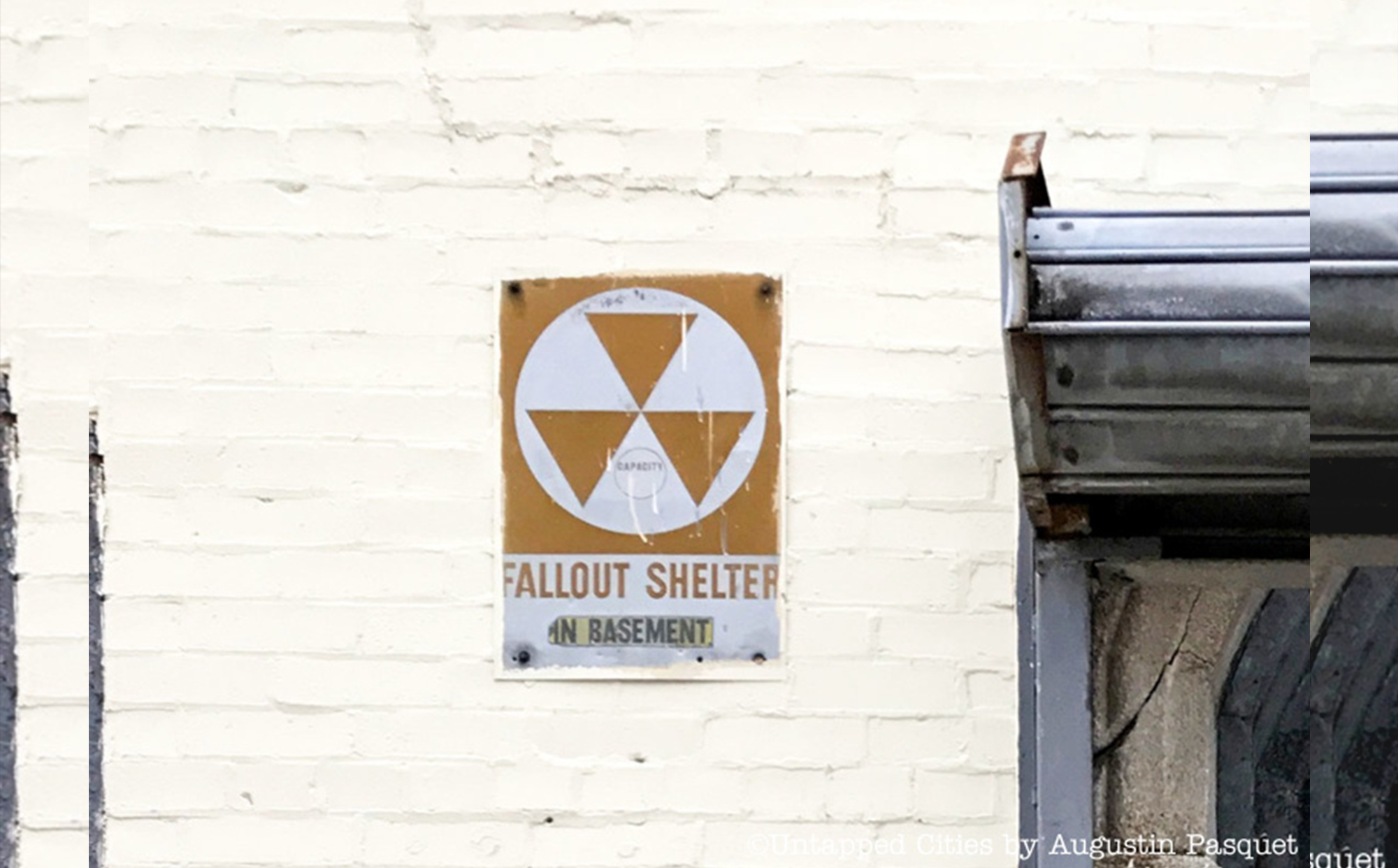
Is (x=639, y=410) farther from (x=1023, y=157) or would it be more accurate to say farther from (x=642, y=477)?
(x=1023, y=157)

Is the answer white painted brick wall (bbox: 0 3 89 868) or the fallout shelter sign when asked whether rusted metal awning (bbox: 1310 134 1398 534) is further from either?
white painted brick wall (bbox: 0 3 89 868)

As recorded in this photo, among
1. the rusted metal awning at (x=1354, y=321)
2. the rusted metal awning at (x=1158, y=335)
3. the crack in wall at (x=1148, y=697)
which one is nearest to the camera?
the rusted metal awning at (x=1354, y=321)

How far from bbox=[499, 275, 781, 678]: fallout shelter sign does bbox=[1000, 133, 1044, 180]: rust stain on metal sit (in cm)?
55

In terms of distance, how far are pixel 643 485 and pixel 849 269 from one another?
405 millimetres

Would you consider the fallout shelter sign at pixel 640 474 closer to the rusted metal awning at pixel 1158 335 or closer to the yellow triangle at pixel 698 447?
the yellow triangle at pixel 698 447

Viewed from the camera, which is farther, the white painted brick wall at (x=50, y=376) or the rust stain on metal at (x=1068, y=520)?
the white painted brick wall at (x=50, y=376)

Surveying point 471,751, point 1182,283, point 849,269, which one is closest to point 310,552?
point 471,751

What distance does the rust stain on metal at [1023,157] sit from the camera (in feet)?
4.77

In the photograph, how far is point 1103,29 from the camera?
6.57 ft

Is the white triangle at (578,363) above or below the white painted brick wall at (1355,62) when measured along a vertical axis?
below

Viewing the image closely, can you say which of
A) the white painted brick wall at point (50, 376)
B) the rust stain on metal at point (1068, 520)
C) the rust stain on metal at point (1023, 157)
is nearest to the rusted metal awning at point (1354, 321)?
the rust stain on metal at point (1023, 157)

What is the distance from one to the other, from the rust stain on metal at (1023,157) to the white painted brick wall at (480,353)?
1.55 feet

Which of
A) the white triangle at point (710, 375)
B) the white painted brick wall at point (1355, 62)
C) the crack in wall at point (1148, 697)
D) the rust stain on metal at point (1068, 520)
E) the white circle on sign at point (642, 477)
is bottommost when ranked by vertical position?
the crack in wall at point (1148, 697)

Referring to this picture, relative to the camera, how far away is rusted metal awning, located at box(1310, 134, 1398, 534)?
1090mm
